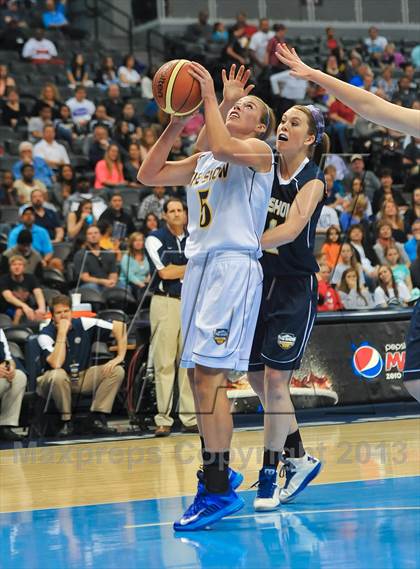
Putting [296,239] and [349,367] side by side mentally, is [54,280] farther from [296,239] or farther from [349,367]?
[296,239]

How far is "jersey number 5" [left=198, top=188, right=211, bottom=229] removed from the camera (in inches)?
215

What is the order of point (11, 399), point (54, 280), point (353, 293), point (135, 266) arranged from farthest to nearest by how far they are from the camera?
point (54, 280) → point (135, 266) → point (353, 293) → point (11, 399)

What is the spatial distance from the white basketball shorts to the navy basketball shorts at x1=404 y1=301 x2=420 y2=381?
104 cm

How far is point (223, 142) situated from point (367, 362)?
5113 millimetres

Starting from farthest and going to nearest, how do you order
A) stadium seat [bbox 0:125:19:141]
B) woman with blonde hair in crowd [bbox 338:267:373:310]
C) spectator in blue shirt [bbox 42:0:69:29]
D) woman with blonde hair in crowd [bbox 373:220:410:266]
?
spectator in blue shirt [bbox 42:0:69:29] → stadium seat [bbox 0:125:19:141] → woman with blonde hair in crowd [bbox 373:220:410:266] → woman with blonde hair in crowd [bbox 338:267:373:310]

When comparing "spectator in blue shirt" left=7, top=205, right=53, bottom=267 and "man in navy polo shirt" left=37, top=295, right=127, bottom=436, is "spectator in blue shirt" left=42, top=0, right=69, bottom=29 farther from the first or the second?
"man in navy polo shirt" left=37, top=295, right=127, bottom=436

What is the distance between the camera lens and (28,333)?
9.89 metres

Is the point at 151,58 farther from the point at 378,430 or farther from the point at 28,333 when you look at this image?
the point at 378,430

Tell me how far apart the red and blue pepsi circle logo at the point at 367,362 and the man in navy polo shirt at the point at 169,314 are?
1.62 m

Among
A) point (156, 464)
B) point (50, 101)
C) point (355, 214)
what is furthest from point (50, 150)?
point (156, 464)

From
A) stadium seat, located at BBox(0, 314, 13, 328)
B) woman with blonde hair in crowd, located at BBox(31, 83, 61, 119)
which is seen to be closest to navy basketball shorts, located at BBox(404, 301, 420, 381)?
stadium seat, located at BBox(0, 314, 13, 328)

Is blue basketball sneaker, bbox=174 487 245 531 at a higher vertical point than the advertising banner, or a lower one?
higher

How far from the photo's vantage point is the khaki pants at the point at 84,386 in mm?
9203

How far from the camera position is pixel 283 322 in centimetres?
589
